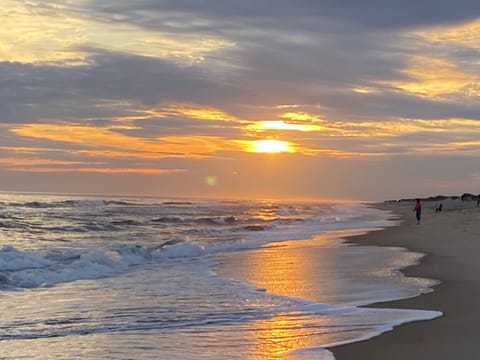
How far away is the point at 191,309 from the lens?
8.94 meters

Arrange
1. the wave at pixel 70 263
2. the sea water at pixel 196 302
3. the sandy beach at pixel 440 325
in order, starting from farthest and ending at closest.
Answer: the wave at pixel 70 263 < the sea water at pixel 196 302 < the sandy beach at pixel 440 325

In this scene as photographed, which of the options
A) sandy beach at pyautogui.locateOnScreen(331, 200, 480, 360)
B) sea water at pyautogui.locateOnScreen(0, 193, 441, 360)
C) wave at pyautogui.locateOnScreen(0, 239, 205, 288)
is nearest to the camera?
sandy beach at pyautogui.locateOnScreen(331, 200, 480, 360)

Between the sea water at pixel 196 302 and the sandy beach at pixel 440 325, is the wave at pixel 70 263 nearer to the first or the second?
the sea water at pixel 196 302

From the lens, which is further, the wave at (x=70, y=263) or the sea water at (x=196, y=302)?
the wave at (x=70, y=263)

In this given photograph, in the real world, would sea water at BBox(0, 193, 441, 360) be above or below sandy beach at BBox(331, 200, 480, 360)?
below

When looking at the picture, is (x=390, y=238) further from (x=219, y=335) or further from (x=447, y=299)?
(x=219, y=335)

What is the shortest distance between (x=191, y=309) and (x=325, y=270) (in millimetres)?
5638

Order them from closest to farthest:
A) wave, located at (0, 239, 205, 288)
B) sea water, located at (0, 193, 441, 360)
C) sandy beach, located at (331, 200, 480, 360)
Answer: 1. sandy beach, located at (331, 200, 480, 360)
2. sea water, located at (0, 193, 441, 360)
3. wave, located at (0, 239, 205, 288)

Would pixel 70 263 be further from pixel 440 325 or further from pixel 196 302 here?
pixel 440 325

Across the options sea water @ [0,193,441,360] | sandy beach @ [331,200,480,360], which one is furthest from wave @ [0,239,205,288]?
sandy beach @ [331,200,480,360]

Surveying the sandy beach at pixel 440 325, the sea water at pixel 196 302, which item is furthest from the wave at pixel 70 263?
the sandy beach at pixel 440 325

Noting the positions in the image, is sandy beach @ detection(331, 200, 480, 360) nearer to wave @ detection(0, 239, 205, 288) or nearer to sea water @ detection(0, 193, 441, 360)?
sea water @ detection(0, 193, 441, 360)

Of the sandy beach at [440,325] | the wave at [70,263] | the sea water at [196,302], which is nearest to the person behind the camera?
the sandy beach at [440,325]

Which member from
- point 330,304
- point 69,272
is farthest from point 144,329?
point 69,272
